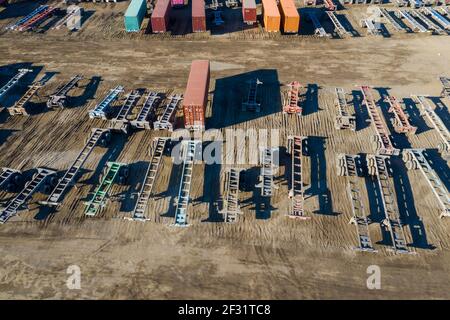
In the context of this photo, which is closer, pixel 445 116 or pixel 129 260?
pixel 129 260

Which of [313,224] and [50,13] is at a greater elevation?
[50,13]

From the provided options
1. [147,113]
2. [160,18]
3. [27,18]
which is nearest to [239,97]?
[147,113]

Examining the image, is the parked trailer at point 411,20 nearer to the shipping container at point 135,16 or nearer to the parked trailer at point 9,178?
the shipping container at point 135,16

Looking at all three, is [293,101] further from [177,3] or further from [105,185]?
[177,3]

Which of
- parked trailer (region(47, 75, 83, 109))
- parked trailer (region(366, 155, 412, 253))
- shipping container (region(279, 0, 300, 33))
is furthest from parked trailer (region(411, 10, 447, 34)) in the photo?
parked trailer (region(47, 75, 83, 109))
